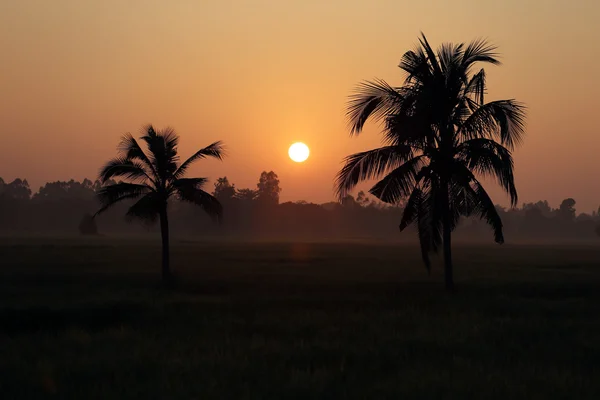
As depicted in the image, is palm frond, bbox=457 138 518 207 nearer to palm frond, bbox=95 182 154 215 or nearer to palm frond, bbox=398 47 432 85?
palm frond, bbox=398 47 432 85

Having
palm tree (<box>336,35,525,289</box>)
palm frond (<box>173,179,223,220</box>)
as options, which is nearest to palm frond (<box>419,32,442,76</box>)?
palm tree (<box>336,35,525,289</box>)

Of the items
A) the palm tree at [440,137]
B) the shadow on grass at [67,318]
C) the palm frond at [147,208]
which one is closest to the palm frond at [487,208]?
the palm tree at [440,137]

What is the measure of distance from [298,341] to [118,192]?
20.0 metres

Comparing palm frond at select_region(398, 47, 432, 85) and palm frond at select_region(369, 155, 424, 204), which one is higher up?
palm frond at select_region(398, 47, 432, 85)

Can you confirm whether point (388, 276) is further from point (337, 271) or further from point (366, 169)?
point (366, 169)

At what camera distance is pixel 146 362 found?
1409cm

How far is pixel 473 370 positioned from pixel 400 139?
13.2 metres

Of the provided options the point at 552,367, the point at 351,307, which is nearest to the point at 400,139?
the point at 351,307

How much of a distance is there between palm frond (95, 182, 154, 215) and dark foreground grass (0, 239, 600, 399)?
4.31 meters

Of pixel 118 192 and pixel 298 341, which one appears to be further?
pixel 118 192

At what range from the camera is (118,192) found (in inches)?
1346

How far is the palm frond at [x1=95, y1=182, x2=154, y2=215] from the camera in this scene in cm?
3366

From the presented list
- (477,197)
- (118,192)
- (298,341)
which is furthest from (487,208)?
(118,192)

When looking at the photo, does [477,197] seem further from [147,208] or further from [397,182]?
[147,208]
